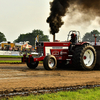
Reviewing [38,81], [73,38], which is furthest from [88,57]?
[38,81]

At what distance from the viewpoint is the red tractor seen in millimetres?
10102

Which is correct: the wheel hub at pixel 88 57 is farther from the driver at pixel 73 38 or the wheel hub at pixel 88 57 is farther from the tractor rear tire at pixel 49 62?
the tractor rear tire at pixel 49 62

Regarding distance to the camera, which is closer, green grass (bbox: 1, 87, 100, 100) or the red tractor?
green grass (bbox: 1, 87, 100, 100)

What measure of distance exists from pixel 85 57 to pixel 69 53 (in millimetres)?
956


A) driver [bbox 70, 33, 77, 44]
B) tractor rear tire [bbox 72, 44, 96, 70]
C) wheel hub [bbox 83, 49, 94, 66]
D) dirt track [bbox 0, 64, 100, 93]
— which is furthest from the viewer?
driver [bbox 70, 33, 77, 44]

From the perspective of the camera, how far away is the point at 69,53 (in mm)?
10727

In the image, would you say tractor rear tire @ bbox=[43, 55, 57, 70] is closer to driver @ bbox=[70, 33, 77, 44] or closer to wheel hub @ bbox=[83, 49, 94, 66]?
driver @ bbox=[70, 33, 77, 44]

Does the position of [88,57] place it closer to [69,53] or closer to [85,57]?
[85,57]

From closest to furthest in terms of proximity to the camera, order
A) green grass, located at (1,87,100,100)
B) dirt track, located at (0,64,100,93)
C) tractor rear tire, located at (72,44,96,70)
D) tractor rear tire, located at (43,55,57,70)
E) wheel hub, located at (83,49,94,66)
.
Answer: green grass, located at (1,87,100,100) → dirt track, located at (0,64,100,93) → tractor rear tire, located at (43,55,57,70) → tractor rear tire, located at (72,44,96,70) → wheel hub, located at (83,49,94,66)

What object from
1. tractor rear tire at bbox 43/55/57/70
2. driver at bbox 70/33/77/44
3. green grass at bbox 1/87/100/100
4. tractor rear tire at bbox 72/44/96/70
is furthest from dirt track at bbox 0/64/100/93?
driver at bbox 70/33/77/44

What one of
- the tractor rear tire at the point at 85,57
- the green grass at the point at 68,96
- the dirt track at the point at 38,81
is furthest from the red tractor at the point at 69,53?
the green grass at the point at 68,96

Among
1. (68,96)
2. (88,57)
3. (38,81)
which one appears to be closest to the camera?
(68,96)

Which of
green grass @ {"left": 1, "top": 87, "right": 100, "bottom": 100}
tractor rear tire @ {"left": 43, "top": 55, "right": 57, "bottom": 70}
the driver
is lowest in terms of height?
green grass @ {"left": 1, "top": 87, "right": 100, "bottom": 100}

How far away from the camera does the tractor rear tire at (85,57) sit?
10039 mm
